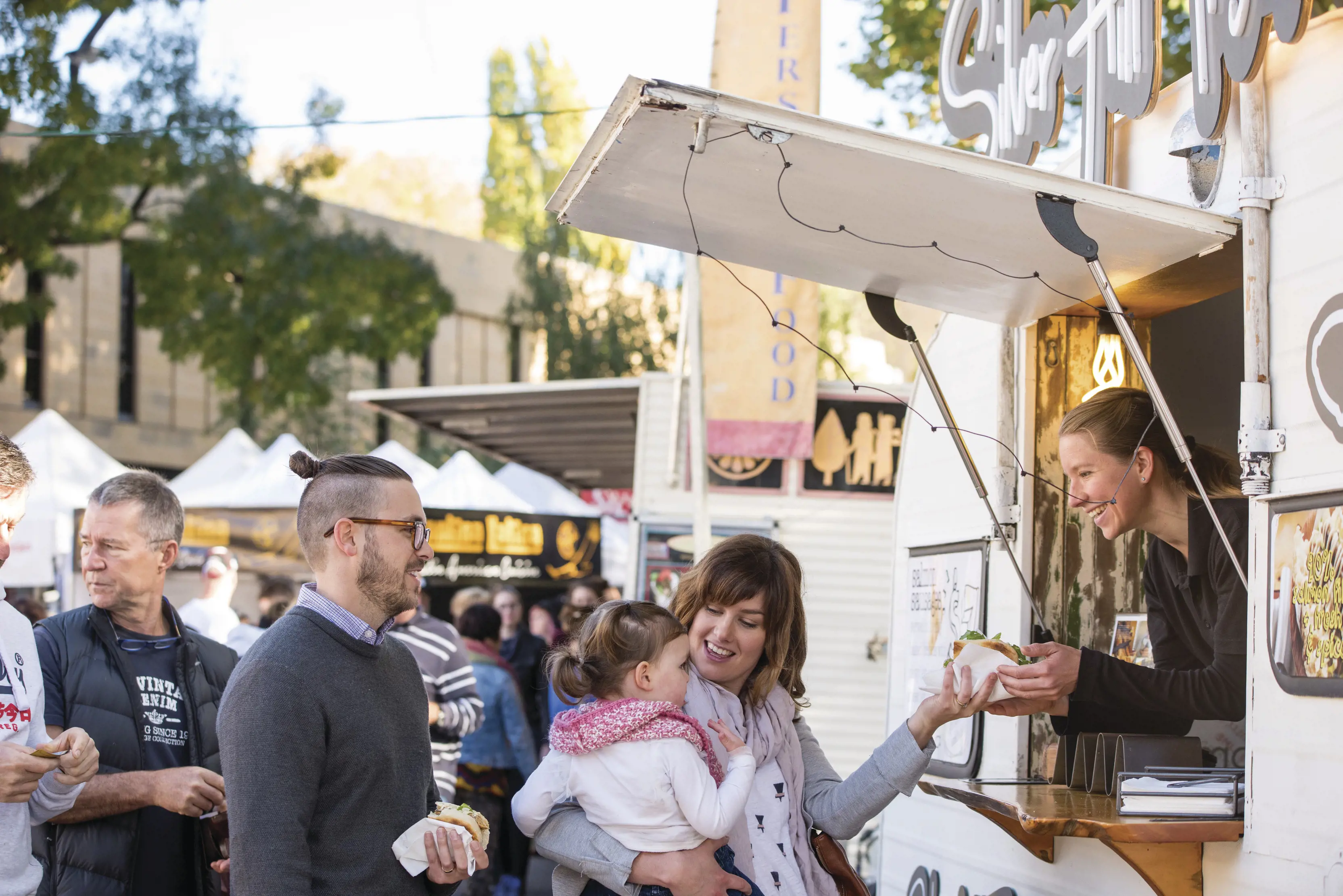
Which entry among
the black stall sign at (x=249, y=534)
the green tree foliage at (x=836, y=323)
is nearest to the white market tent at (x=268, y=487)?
→ the black stall sign at (x=249, y=534)

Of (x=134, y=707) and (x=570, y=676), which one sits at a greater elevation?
(x=570, y=676)

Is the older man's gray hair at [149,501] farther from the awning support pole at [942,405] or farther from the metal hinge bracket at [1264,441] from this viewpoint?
the metal hinge bracket at [1264,441]

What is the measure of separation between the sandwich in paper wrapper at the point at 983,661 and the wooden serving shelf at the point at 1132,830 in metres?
0.31

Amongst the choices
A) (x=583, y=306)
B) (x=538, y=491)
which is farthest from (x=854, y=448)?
(x=583, y=306)

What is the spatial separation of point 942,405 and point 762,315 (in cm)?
599

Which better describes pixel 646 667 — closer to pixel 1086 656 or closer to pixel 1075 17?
pixel 1086 656

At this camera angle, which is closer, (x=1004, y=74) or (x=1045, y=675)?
(x=1045, y=675)

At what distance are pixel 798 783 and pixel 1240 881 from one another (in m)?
1.12

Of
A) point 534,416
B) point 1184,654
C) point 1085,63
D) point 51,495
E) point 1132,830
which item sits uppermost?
point 1085,63

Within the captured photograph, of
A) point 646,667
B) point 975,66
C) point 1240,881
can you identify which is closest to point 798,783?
point 646,667

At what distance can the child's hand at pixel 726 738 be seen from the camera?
10.4 feet

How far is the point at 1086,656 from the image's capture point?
143 inches

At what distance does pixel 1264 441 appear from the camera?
3062 mm

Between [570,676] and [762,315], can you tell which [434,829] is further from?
[762,315]
